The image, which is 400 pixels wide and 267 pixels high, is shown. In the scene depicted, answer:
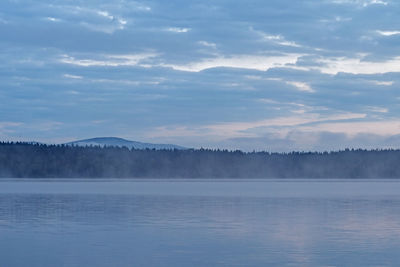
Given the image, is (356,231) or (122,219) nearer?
(356,231)

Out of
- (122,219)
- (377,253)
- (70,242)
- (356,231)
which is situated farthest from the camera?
(122,219)

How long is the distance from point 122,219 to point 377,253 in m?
17.6

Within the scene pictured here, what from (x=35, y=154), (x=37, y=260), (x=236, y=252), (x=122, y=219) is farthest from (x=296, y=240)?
(x=35, y=154)

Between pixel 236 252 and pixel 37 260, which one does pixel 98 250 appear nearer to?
pixel 37 260

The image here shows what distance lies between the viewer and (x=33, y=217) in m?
40.8

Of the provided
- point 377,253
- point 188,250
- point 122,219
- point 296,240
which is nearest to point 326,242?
point 296,240

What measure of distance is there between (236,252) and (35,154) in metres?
166

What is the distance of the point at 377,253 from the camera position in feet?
83.1

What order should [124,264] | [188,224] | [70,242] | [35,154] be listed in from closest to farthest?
[124,264], [70,242], [188,224], [35,154]

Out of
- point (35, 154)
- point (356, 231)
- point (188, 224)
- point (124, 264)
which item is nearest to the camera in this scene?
point (124, 264)

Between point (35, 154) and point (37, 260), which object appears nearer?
point (37, 260)

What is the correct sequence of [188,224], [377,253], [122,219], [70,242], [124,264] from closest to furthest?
[124,264] → [377,253] → [70,242] → [188,224] → [122,219]

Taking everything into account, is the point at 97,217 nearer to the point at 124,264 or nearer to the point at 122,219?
the point at 122,219

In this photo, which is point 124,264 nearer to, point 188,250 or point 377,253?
point 188,250
